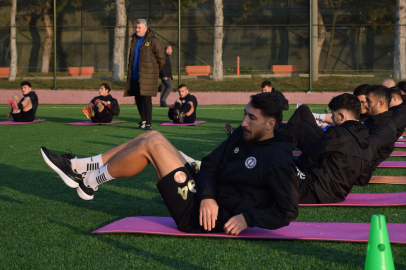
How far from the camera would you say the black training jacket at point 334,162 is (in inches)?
175

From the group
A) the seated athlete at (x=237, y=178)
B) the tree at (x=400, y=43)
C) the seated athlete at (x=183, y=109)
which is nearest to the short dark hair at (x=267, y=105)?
the seated athlete at (x=237, y=178)

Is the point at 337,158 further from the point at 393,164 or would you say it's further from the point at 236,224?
the point at 393,164

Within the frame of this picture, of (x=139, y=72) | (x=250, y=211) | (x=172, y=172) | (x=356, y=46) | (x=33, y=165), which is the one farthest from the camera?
(x=356, y=46)

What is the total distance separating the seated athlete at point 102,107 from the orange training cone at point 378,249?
10.3 meters

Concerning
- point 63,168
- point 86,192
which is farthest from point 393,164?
point 63,168

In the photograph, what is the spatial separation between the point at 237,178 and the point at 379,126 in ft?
8.70

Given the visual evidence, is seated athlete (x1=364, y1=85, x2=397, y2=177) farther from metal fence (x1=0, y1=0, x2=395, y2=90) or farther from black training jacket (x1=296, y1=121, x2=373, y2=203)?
metal fence (x1=0, y1=0, x2=395, y2=90)

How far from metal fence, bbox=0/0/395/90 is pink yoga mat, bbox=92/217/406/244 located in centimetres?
1838

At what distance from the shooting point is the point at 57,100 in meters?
19.3

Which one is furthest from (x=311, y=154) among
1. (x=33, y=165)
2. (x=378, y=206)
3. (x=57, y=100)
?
(x=57, y=100)

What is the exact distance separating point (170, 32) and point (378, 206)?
2079 cm

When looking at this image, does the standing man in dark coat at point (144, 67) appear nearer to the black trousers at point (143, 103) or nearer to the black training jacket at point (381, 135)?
the black trousers at point (143, 103)

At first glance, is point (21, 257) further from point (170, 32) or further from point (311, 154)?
point (170, 32)

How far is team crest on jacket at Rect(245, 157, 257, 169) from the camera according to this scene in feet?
11.1
